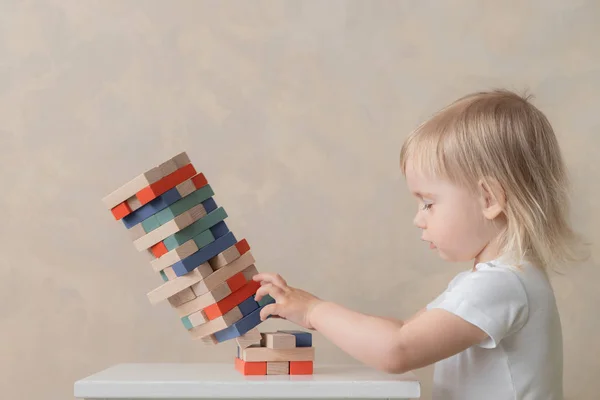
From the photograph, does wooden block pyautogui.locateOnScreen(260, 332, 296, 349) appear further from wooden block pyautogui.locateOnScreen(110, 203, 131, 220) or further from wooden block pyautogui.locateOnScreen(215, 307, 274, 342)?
wooden block pyautogui.locateOnScreen(110, 203, 131, 220)

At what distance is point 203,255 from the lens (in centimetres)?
118

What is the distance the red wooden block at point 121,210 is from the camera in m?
1.17

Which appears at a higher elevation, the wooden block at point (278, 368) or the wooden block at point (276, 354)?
the wooden block at point (276, 354)

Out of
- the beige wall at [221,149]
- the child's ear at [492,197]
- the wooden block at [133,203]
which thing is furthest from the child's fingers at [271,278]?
the beige wall at [221,149]

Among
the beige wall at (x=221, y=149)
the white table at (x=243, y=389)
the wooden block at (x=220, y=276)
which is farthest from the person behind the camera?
the beige wall at (x=221, y=149)

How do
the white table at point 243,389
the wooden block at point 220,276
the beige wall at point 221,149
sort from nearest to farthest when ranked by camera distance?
1. the white table at point 243,389
2. the wooden block at point 220,276
3. the beige wall at point 221,149

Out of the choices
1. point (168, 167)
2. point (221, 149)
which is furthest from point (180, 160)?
point (221, 149)

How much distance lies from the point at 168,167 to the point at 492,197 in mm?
460

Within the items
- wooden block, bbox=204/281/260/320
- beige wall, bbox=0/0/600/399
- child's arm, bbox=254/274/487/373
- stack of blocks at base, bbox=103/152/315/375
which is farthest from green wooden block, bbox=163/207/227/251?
beige wall, bbox=0/0/600/399

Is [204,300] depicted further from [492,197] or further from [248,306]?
[492,197]

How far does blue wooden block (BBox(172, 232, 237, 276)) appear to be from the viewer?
1166 mm

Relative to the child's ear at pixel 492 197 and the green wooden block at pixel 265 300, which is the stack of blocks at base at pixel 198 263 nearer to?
the green wooden block at pixel 265 300

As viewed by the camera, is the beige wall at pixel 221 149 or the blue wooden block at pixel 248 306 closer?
the blue wooden block at pixel 248 306

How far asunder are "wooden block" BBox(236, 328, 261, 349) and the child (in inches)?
1.4
